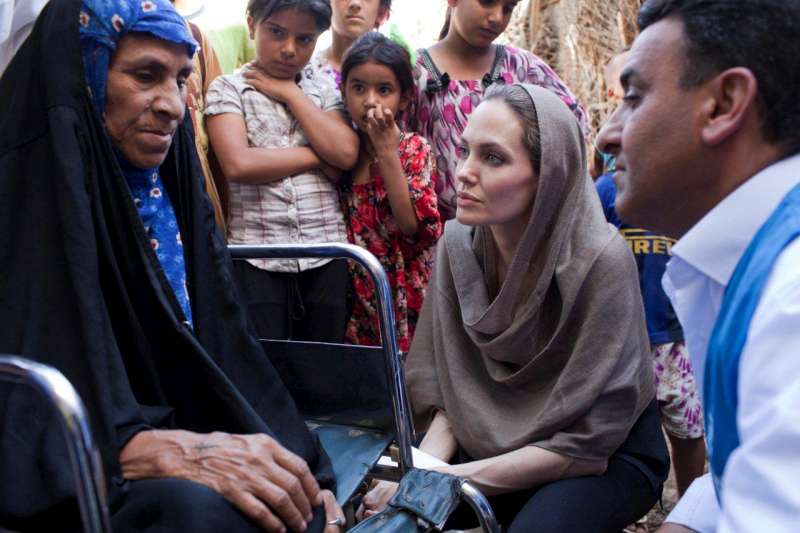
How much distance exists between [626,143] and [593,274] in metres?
0.73

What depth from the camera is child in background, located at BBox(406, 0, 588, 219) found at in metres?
2.79

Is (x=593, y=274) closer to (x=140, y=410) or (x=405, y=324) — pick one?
(x=405, y=324)

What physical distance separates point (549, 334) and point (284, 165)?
3.45 ft

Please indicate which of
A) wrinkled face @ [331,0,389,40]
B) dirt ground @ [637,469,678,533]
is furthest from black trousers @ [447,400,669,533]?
wrinkled face @ [331,0,389,40]

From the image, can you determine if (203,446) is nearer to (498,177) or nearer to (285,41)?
(498,177)

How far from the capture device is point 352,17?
291 cm

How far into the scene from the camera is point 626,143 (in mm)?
1275

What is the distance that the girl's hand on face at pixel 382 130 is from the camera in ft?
8.57

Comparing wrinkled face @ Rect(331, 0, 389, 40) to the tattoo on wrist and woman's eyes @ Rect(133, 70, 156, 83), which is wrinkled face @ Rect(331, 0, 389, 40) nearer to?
woman's eyes @ Rect(133, 70, 156, 83)

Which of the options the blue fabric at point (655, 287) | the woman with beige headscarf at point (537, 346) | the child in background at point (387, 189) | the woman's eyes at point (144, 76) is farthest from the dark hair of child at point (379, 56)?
the woman's eyes at point (144, 76)

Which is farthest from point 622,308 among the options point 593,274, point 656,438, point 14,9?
point 14,9

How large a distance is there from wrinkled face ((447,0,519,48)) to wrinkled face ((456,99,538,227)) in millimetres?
789

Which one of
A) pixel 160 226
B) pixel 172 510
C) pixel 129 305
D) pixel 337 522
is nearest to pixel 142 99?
pixel 160 226

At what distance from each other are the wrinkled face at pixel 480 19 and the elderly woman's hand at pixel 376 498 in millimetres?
1642
